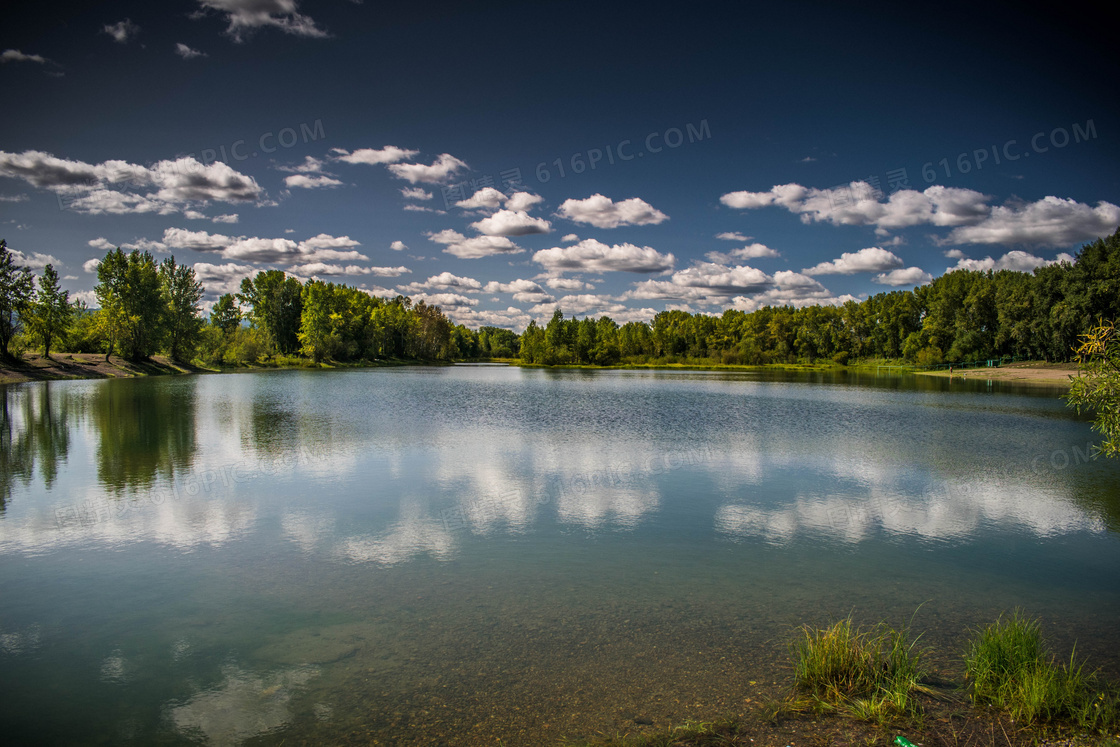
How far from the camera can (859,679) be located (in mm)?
5336

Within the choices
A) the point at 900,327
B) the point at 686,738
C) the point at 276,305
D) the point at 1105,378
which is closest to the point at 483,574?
the point at 686,738

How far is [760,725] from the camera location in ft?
16.0

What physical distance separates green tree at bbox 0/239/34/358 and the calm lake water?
41086mm

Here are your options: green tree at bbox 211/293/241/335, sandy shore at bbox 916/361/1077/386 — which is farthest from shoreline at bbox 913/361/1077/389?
green tree at bbox 211/293/241/335

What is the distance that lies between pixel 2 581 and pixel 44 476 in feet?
25.8

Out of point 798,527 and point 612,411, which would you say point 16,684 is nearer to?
point 798,527

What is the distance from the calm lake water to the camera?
17.7 ft

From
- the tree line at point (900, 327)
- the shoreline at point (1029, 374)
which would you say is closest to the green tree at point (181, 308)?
the tree line at point (900, 327)

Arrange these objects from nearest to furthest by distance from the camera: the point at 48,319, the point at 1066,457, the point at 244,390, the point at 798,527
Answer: the point at 798,527, the point at 1066,457, the point at 244,390, the point at 48,319

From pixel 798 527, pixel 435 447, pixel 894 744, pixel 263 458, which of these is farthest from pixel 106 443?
pixel 894 744

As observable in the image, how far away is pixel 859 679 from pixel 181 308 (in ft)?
263

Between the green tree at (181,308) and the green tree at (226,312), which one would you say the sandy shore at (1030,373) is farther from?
the green tree at (226,312)

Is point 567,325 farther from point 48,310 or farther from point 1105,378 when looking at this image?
point 1105,378

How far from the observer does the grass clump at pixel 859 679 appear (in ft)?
16.3
